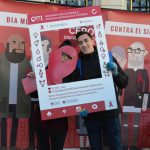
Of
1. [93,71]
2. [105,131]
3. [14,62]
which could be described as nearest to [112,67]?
[93,71]

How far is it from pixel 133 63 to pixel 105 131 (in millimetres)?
1220

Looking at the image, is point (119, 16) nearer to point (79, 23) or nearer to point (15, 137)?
point (79, 23)

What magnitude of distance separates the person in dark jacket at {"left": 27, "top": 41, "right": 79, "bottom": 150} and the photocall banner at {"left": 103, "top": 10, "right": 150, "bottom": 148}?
0.94 m

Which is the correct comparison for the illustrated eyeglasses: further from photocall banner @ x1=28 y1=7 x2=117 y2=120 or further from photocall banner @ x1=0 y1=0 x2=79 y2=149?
photocall banner @ x1=0 y1=0 x2=79 y2=149

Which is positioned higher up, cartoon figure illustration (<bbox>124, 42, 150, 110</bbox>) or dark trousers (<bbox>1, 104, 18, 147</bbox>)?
cartoon figure illustration (<bbox>124, 42, 150, 110</bbox>)

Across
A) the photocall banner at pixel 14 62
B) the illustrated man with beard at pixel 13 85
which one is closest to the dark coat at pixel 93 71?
the photocall banner at pixel 14 62

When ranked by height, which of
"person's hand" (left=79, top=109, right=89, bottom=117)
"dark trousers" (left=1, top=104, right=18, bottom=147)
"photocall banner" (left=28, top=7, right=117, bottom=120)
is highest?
"photocall banner" (left=28, top=7, right=117, bottom=120)

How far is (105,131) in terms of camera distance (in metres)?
4.48

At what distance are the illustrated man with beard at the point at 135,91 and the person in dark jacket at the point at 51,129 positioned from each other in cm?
108

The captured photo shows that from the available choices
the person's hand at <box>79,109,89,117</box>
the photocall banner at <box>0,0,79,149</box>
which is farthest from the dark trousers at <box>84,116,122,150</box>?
the photocall banner at <box>0,0,79,149</box>

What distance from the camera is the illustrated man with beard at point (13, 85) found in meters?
4.98

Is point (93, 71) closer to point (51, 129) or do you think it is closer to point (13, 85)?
point (51, 129)

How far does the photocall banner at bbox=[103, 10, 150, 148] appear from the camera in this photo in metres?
5.33

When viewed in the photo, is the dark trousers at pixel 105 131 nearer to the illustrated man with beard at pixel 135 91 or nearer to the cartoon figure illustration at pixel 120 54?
the illustrated man with beard at pixel 135 91
